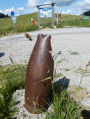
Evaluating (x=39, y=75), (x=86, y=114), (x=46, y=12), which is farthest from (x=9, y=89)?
(x=46, y=12)

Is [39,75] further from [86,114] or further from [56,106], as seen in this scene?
[86,114]

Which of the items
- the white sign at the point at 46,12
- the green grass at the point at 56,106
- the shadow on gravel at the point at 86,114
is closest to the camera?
the green grass at the point at 56,106

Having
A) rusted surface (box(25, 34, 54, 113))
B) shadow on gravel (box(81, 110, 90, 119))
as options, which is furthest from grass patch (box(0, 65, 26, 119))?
shadow on gravel (box(81, 110, 90, 119))

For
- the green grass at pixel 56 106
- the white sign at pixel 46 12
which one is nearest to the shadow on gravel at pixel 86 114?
the green grass at pixel 56 106

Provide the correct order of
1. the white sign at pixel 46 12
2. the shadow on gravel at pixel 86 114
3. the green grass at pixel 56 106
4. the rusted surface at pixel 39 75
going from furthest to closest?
the white sign at pixel 46 12 < the shadow on gravel at pixel 86 114 < the rusted surface at pixel 39 75 < the green grass at pixel 56 106

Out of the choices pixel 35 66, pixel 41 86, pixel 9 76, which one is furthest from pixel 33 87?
pixel 9 76

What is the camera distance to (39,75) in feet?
7.45

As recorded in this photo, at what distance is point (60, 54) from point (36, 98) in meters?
4.07

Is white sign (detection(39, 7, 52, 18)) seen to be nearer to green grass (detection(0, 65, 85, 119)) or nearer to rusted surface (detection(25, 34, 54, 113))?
green grass (detection(0, 65, 85, 119))

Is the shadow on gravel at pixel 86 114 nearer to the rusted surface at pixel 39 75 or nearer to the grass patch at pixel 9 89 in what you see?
the rusted surface at pixel 39 75

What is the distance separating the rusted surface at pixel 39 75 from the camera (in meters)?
2.28

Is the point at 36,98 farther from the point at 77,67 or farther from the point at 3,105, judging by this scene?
the point at 77,67

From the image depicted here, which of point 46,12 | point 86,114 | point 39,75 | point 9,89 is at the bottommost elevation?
point 86,114

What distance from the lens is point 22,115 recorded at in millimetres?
2389
